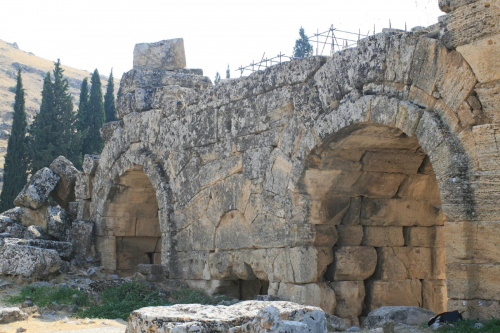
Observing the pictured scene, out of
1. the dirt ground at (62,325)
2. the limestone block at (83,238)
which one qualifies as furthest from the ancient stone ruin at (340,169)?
the dirt ground at (62,325)

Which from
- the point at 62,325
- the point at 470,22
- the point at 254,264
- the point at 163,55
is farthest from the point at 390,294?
the point at 163,55

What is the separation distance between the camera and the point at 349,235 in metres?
8.41

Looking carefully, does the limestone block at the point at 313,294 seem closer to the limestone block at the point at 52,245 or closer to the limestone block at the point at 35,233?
the limestone block at the point at 52,245

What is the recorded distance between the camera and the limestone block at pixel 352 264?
823 centimetres

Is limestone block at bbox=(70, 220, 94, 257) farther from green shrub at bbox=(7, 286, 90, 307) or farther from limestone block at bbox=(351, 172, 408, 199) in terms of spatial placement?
limestone block at bbox=(351, 172, 408, 199)

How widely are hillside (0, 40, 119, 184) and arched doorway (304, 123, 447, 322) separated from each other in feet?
103

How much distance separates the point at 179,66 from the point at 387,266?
5.64 metres

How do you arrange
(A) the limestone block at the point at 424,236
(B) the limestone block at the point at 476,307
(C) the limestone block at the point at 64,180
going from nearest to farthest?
(B) the limestone block at the point at 476,307, (A) the limestone block at the point at 424,236, (C) the limestone block at the point at 64,180

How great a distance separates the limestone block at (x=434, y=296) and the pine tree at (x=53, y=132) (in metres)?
16.5

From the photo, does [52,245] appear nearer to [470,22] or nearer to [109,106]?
[470,22]

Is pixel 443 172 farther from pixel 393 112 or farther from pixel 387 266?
pixel 387 266

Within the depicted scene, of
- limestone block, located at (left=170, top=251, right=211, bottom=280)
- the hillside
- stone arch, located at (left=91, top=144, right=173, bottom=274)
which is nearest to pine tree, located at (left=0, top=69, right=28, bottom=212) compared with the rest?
stone arch, located at (left=91, top=144, right=173, bottom=274)

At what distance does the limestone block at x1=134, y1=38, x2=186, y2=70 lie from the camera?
40.0ft

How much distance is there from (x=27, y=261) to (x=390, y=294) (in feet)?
18.1
